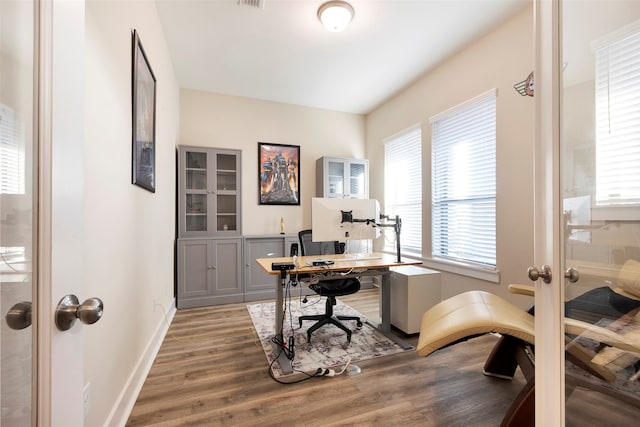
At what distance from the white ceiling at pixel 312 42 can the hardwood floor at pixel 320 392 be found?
2994 millimetres

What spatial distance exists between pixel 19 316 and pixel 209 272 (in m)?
3.27

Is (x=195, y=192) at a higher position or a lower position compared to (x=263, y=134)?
lower

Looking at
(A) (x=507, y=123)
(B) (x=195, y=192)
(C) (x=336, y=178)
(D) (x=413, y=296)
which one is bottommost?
(D) (x=413, y=296)

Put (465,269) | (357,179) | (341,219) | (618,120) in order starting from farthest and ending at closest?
(357,179) → (465,269) → (341,219) → (618,120)

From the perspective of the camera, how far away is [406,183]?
13.1ft

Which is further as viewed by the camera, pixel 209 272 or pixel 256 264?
pixel 256 264

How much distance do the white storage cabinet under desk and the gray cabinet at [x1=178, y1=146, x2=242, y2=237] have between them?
2323 mm

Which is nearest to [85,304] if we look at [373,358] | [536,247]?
[536,247]

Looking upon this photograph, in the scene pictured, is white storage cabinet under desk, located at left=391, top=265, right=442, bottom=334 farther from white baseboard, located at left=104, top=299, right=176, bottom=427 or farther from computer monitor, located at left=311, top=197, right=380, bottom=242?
white baseboard, located at left=104, top=299, right=176, bottom=427

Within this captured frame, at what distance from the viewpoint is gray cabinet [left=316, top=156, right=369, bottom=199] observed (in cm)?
432

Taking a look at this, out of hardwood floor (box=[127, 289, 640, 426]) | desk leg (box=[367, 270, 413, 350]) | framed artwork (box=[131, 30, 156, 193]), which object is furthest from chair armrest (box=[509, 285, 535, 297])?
framed artwork (box=[131, 30, 156, 193])

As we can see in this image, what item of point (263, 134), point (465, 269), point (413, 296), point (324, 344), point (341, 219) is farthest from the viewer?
point (263, 134)

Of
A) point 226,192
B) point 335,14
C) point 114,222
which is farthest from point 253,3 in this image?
point 226,192

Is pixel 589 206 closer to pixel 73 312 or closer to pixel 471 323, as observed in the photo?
pixel 471 323
